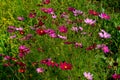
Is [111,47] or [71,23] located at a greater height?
[71,23]

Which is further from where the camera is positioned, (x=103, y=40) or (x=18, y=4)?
(x=18, y=4)

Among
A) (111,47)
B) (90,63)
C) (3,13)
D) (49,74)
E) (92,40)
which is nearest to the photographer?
(49,74)

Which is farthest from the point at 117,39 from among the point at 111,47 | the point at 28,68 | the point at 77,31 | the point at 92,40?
the point at 28,68

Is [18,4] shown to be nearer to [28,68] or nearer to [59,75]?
[28,68]

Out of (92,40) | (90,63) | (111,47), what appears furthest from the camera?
(111,47)

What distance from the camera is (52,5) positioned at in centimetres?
490

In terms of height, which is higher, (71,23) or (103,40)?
(71,23)

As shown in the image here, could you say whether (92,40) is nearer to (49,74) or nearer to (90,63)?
(90,63)

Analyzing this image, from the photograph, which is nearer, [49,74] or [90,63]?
[49,74]

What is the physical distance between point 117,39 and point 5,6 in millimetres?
1515

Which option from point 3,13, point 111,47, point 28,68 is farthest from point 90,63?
point 3,13

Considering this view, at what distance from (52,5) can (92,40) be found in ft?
3.91

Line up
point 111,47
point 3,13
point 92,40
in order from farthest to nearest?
point 3,13
point 111,47
point 92,40

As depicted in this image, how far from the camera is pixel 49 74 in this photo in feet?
10.0
